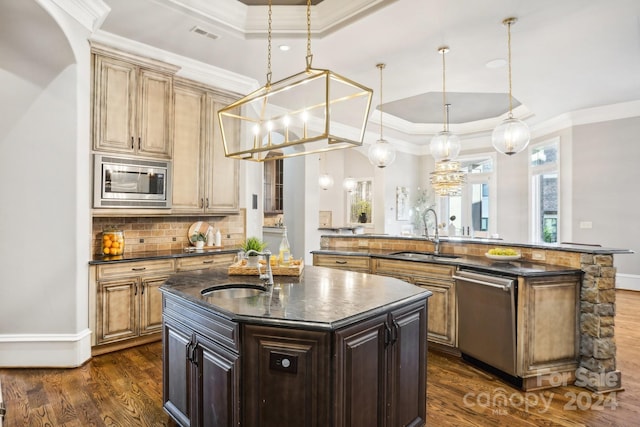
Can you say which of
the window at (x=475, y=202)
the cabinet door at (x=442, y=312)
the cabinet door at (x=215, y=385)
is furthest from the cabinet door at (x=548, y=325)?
the window at (x=475, y=202)

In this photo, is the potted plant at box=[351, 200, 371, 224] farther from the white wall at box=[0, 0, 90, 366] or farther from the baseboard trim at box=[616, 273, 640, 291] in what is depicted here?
the white wall at box=[0, 0, 90, 366]

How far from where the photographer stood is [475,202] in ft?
28.9

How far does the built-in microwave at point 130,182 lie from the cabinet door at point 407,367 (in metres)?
3.02

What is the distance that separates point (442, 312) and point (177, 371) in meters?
2.37

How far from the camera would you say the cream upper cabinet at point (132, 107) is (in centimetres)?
346

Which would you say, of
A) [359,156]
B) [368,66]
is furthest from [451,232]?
[368,66]

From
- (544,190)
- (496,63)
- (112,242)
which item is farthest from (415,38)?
(544,190)

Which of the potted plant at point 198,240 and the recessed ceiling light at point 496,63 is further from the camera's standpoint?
the potted plant at point 198,240

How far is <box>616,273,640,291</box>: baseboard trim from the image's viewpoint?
591 centimetres

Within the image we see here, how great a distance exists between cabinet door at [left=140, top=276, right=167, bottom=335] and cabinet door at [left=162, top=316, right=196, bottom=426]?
1621 mm

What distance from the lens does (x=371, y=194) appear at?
957 centimetres

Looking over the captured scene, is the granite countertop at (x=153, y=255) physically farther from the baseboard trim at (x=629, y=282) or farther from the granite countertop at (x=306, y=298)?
the baseboard trim at (x=629, y=282)

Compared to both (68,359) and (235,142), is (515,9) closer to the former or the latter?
(235,142)

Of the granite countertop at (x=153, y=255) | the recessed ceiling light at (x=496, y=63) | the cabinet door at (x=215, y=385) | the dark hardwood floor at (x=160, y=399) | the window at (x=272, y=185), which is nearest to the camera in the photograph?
the cabinet door at (x=215, y=385)
